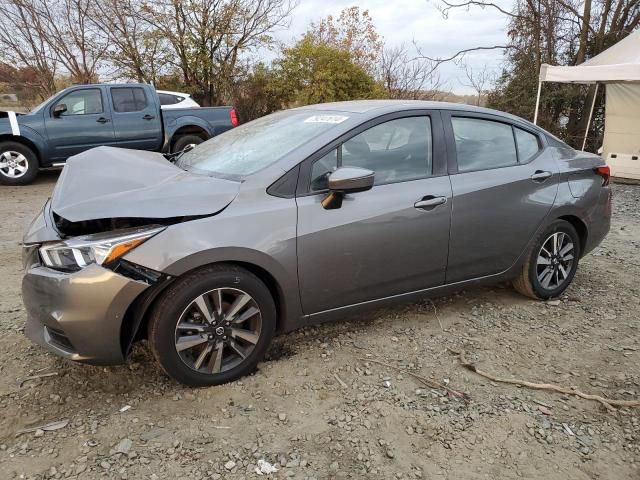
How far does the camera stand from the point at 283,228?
2.65m

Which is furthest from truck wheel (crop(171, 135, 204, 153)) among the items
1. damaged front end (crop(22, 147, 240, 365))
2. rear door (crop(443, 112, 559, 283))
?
rear door (crop(443, 112, 559, 283))

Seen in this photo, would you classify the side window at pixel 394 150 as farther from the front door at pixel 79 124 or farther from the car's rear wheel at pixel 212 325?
the front door at pixel 79 124

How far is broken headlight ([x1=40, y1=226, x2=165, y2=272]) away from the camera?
2312 mm

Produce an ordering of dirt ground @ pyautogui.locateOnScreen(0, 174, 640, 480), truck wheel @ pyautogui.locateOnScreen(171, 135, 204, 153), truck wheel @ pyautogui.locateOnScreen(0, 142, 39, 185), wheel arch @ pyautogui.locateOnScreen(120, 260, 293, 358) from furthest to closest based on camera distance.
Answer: truck wheel @ pyautogui.locateOnScreen(171, 135, 204, 153) → truck wheel @ pyautogui.locateOnScreen(0, 142, 39, 185) → wheel arch @ pyautogui.locateOnScreen(120, 260, 293, 358) → dirt ground @ pyautogui.locateOnScreen(0, 174, 640, 480)

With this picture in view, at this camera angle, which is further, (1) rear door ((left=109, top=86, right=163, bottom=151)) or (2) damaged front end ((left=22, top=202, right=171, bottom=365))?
(1) rear door ((left=109, top=86, right=163, bottom=151))

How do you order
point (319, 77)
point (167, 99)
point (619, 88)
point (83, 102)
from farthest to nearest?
point (319, 77) < point (619, 88) < point (167, 99) < point (83, 102)

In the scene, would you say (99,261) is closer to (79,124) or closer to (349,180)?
(349,180)

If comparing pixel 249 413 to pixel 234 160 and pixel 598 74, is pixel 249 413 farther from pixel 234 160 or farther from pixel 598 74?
pixel 598 74

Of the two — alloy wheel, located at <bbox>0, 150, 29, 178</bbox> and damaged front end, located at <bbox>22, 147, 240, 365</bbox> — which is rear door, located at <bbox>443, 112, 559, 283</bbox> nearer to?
damaged front end, located at <bbox>22, 147, 240, 365</bbox>

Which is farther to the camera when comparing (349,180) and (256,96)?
(256,96)

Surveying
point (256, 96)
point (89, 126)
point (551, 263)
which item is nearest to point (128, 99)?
point (89, 126)

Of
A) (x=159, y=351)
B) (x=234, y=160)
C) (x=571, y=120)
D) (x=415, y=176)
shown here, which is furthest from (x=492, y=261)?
(x=571, y=120)

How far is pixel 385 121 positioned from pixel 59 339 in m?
2.26

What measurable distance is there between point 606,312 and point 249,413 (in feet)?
9.60
